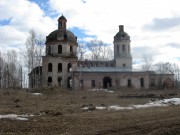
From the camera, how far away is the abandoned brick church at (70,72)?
2198 inches

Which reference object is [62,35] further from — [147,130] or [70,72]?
[147,130]

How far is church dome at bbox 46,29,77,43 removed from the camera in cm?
5650

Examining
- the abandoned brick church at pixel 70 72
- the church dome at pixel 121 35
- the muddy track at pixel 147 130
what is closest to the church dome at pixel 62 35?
the abandoned brick church at pixel 70 72

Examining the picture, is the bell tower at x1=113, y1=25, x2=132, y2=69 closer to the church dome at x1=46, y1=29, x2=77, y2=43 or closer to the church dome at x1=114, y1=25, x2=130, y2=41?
the church dome at x1=114, y1=25, x2=130, y2=41

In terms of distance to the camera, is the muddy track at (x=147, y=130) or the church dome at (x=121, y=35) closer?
the muddy track at (x=147, y=130)

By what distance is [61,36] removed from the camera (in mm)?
56500

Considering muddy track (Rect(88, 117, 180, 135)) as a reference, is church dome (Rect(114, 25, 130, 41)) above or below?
above

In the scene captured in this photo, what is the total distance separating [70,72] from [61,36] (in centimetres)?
647

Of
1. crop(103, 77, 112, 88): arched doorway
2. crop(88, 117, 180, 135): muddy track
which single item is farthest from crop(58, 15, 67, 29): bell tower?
crop(88, 117, 180, 135): muddy track

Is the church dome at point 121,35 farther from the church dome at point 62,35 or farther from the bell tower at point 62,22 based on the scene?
the bell tower at point 62,22

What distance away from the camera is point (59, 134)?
1320cm

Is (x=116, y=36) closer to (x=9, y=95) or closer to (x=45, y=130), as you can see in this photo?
(x=9, y=95)

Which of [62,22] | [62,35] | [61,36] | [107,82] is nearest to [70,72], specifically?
[61,36]

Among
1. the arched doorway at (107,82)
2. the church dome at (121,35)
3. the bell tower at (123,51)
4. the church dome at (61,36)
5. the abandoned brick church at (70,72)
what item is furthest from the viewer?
the church dome at (121,35)
